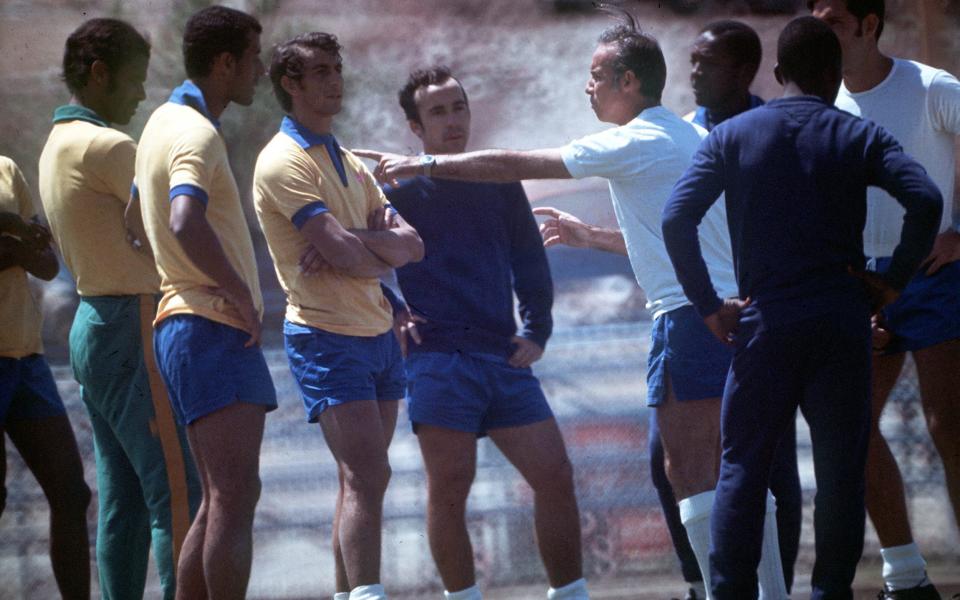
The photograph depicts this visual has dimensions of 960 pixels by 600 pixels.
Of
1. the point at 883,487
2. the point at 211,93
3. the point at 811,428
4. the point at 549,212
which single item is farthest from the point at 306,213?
the point at 883,487

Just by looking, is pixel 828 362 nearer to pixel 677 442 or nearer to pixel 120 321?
pixel 677 442

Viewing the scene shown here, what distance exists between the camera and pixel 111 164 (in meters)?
3.82

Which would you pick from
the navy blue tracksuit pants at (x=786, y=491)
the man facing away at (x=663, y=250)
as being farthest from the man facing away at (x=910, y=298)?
the man facing away at (x=663, y=250)

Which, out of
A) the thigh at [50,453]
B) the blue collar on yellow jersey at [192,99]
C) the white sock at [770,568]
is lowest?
the white sock at [770,568]

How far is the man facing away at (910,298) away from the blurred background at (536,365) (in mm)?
986

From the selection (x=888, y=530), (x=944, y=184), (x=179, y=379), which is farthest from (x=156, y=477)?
(x=944, y=184)

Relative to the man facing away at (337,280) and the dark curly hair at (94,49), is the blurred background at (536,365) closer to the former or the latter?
the dark curly hair at (94,49)

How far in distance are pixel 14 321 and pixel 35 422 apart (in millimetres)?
323

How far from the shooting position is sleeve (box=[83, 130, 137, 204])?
12.5 feet

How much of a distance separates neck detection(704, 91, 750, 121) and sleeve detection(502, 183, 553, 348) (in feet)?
2.18

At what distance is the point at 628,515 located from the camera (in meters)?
5.27

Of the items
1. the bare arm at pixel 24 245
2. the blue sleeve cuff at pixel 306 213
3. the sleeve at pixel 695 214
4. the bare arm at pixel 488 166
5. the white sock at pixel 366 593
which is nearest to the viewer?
the sleeve at pixel 695 214

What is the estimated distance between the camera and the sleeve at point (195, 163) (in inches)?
134

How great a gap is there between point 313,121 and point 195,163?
1.59 ft
